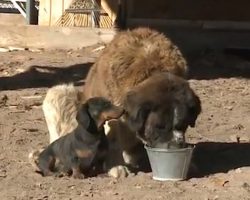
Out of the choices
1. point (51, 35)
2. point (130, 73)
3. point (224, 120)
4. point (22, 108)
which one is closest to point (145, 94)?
point (130, 73)

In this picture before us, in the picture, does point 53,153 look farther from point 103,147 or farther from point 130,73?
point 130,73

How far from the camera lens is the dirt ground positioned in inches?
270

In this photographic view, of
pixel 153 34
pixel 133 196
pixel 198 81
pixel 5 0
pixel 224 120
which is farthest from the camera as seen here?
pixel 5 0

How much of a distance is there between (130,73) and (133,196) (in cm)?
113

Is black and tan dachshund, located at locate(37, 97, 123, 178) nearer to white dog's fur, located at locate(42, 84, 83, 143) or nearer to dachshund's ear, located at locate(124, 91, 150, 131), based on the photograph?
dachshund's ear, located at locate(124, 91, 150, 131)

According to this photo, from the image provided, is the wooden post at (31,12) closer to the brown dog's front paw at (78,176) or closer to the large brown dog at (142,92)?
the large brown dog at (142,92)

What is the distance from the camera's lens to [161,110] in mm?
6676

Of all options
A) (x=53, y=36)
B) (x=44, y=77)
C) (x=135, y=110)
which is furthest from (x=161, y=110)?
(x=53, y=36)

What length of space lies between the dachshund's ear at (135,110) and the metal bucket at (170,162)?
0.24 metres

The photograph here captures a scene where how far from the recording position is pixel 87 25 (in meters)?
15.9

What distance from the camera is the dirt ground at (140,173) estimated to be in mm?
6859

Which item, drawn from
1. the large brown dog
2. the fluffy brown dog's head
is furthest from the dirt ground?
the fluffy brown dog's head

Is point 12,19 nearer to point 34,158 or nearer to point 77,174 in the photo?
point 34,158

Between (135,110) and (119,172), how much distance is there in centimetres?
78
